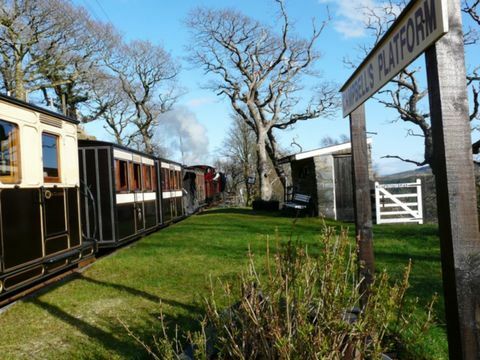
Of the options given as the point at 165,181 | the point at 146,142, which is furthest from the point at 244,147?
the point at 165,181

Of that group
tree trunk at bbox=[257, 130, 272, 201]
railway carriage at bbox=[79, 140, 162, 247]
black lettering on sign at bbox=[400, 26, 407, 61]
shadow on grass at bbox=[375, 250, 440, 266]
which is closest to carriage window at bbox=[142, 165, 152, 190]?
railway carriage at bbox=[79, 140, 162, 247]

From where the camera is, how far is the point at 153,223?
Answer: 15242 mm

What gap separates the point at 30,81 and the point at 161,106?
20.4 metres

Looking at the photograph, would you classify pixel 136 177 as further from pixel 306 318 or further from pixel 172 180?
pixel 306 318

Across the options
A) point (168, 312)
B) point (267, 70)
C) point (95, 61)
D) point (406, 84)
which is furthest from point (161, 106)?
point (168, 312)

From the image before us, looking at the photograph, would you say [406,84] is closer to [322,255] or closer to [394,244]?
[394,244]

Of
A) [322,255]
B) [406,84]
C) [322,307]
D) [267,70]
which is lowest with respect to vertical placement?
[322,307]

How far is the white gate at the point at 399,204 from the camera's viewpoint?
17.0 m

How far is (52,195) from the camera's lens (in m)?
7.39

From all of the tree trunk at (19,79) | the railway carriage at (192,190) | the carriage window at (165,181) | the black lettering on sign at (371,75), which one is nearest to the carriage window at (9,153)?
the black lettering on sign at (371,75)

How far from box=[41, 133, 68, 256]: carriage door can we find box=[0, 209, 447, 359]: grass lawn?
69 centimetres

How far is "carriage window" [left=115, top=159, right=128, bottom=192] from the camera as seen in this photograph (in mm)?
11223

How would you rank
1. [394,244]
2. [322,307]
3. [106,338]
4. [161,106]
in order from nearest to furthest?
[322,307], [106,338], [394,244], [161,106]

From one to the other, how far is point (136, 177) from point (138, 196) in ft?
1.71
